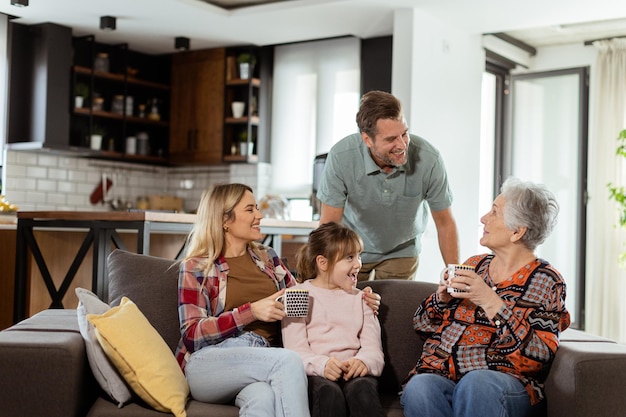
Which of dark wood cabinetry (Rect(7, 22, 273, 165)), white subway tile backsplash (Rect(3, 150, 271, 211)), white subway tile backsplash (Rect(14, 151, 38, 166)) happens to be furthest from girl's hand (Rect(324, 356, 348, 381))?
white subway tile backsplash (Rect(14, 151, 38, 166))

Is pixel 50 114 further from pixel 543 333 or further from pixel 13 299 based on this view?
pixel 543 333

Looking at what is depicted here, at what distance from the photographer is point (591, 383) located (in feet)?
8.00

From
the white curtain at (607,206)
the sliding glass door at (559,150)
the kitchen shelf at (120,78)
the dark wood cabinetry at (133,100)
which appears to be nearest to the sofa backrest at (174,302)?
the dark wood cabinetry at (133,100)

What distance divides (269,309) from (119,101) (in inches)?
220

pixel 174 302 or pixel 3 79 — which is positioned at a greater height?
pixel 3 79

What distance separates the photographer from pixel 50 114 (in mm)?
Answer: 7082

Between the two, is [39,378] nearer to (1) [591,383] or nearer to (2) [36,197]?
(1) [591,383]

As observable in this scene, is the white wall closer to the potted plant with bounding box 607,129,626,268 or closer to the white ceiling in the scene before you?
the white ceiling

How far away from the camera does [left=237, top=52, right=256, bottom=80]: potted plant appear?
25.5 feet

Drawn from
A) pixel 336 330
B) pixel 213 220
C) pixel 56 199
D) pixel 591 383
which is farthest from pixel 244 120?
pixel 591 383

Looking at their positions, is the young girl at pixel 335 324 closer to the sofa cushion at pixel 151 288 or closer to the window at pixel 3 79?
the sofa cushion at pixel 151 288

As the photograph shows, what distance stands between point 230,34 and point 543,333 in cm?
541

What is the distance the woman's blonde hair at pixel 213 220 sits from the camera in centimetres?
294

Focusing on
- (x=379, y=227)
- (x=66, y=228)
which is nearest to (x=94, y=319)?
(x=379, y=227)
